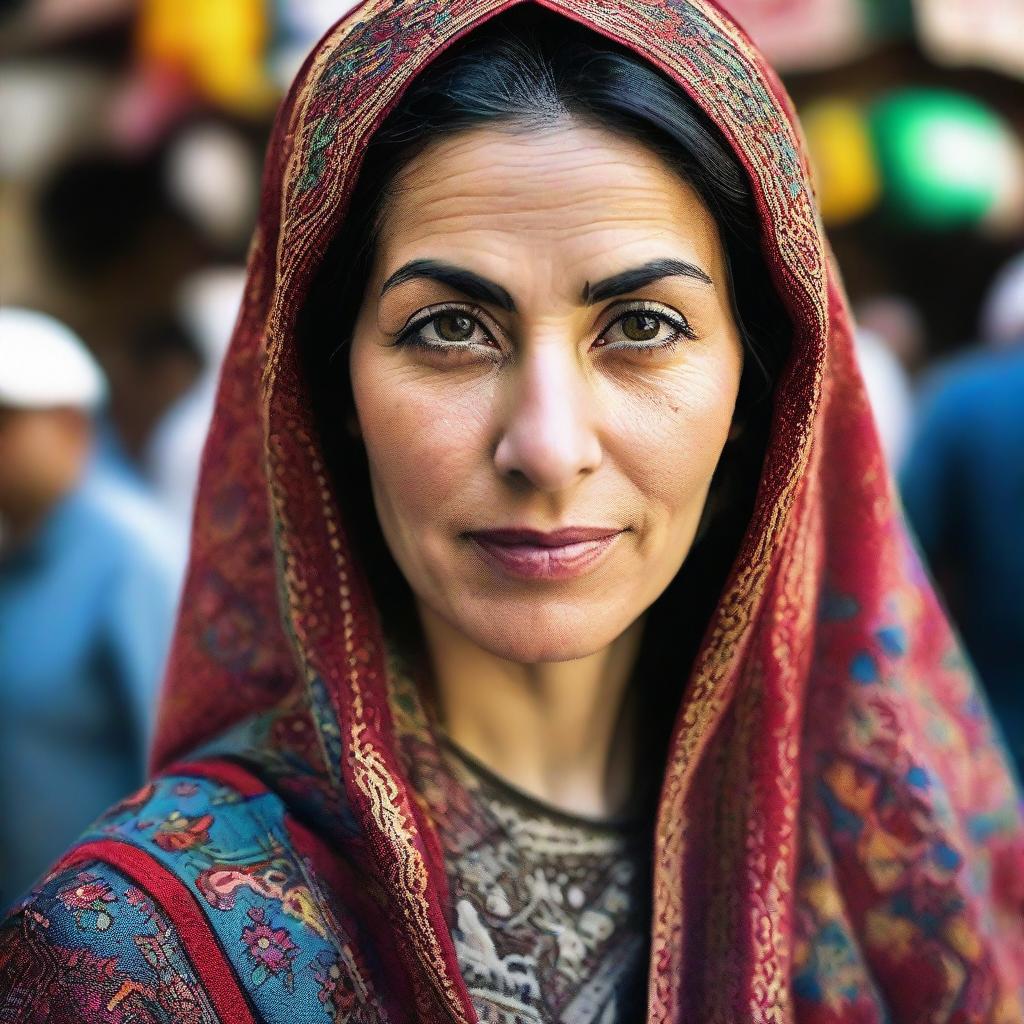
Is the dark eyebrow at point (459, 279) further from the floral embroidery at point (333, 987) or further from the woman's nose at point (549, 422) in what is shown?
the floral embroidery at point (333, 987)

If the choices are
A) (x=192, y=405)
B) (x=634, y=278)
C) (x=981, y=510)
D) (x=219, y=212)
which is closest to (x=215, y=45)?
(x=219, y=212)

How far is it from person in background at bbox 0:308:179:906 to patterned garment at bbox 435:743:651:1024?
204 centimetres

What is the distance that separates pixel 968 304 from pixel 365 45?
6.97 m

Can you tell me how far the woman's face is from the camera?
4.66 ft

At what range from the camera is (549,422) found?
1396mm

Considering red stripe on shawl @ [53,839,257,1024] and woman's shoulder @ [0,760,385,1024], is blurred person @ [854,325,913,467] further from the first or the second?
red stripe on shawl @ [53,839,257,1024]

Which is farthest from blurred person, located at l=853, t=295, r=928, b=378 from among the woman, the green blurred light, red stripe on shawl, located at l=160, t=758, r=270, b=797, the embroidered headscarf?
red stripe on shawl, located at l=160, t=758, r=270, b=797

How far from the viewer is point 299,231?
1.53 m

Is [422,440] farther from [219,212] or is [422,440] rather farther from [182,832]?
[219,212]

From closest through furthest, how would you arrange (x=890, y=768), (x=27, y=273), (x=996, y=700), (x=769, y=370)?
(x=769, y=370) < (x=890, y=768) < (x=996, y=700) < (x=27, y=273)

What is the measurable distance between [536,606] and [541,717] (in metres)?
0.31

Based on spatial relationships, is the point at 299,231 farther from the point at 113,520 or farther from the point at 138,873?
the point at 113,520

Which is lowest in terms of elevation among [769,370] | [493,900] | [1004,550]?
[493,900]

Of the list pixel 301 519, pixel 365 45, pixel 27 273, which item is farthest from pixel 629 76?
pixel 27 273
